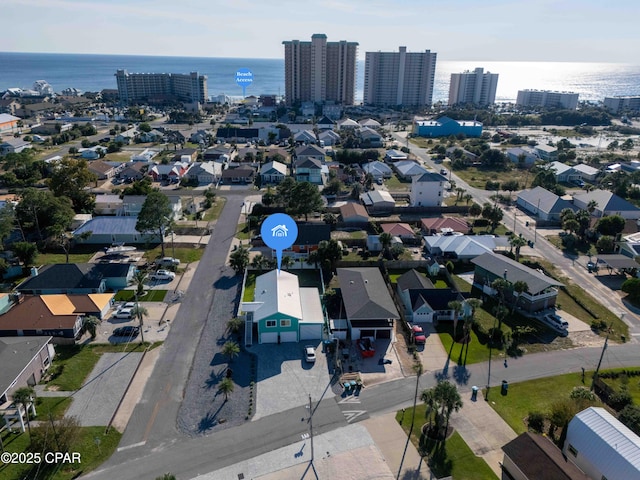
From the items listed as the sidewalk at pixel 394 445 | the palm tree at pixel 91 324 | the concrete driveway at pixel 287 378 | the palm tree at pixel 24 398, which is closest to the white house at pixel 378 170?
the concrete driveway at pixel 287 378

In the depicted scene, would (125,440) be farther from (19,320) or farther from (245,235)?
(245,235)

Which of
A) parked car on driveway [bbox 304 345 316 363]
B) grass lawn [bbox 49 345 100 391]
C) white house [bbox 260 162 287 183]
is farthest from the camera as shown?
white house [bbox 260 162 287 183]

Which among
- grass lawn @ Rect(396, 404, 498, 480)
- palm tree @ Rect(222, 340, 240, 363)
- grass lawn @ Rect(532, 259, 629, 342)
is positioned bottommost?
grass lawn @ Rect(396, 404, 498, 480)

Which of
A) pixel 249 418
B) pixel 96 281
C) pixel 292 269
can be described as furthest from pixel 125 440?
pixel 292 269

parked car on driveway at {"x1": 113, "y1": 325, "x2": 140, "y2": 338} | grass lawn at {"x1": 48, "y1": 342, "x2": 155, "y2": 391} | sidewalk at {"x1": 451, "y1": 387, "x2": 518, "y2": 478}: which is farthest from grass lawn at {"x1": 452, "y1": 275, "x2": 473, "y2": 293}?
parked car on driveway at {"x1": 113, "y1": 325, "x2": 140, "y2": 338}

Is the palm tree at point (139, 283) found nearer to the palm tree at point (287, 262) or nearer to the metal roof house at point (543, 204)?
the palm tree at point (287, 262)

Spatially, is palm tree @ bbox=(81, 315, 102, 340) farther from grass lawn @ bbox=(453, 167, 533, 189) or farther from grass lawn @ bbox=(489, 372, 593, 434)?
grass lawn @ bbox=(453, 167, 533, 189)

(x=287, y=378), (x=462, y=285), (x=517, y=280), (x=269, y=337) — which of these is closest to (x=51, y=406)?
(x=269, y=337)
